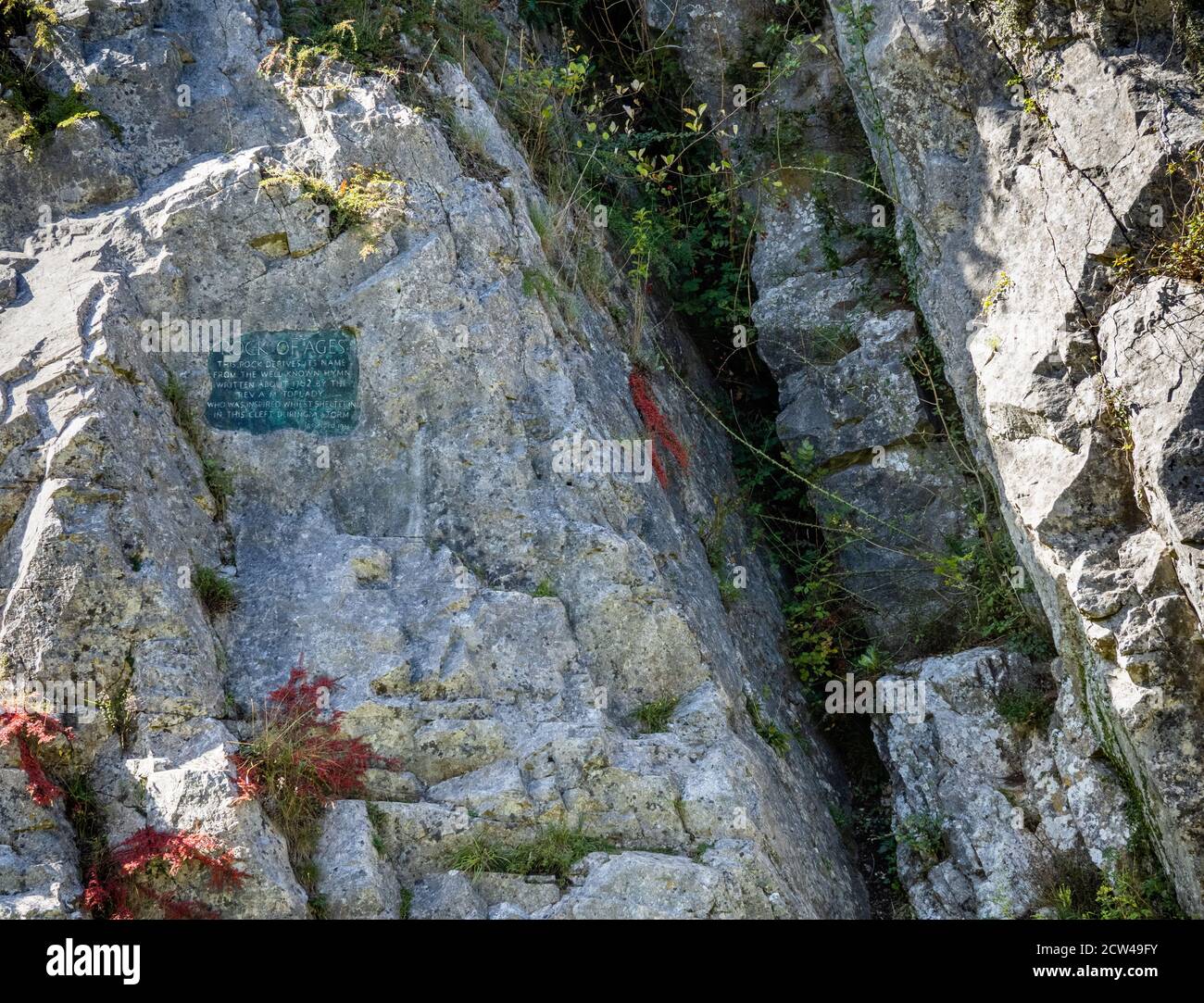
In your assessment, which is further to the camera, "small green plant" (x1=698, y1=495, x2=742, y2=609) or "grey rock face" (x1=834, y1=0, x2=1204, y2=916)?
"small green plant" (x1=698, y1=495, x2=742, y2=609)

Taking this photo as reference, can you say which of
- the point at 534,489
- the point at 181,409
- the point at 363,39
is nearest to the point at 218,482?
the point at 181,409

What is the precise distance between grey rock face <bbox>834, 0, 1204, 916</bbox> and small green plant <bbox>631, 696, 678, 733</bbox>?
2.35 meters

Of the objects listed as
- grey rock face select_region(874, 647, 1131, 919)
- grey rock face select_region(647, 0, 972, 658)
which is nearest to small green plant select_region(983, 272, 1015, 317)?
grey rock face select_region(647, 0, 972, 658)

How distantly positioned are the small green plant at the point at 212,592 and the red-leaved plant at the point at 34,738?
3.31ft

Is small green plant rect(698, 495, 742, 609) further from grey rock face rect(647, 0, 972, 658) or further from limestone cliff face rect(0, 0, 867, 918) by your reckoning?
grey rock face rect(647, 0, 972, 658)

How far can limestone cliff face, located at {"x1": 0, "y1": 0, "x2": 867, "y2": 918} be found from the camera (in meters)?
5.67

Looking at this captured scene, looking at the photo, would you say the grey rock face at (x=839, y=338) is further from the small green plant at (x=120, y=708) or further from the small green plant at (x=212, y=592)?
the small green plant at (x=120, y=708)

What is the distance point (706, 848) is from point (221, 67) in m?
6.07

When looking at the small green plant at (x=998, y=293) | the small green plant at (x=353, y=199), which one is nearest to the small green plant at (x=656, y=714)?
the small green plant at (x=998, y=293)

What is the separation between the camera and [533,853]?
19.1 feet

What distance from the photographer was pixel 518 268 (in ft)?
24.9

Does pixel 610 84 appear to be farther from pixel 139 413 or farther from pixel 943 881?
pixel 943 881

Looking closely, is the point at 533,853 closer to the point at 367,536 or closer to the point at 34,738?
the point at 367,536

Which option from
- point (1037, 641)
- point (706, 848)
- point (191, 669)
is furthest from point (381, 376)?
point (1037, 641)
